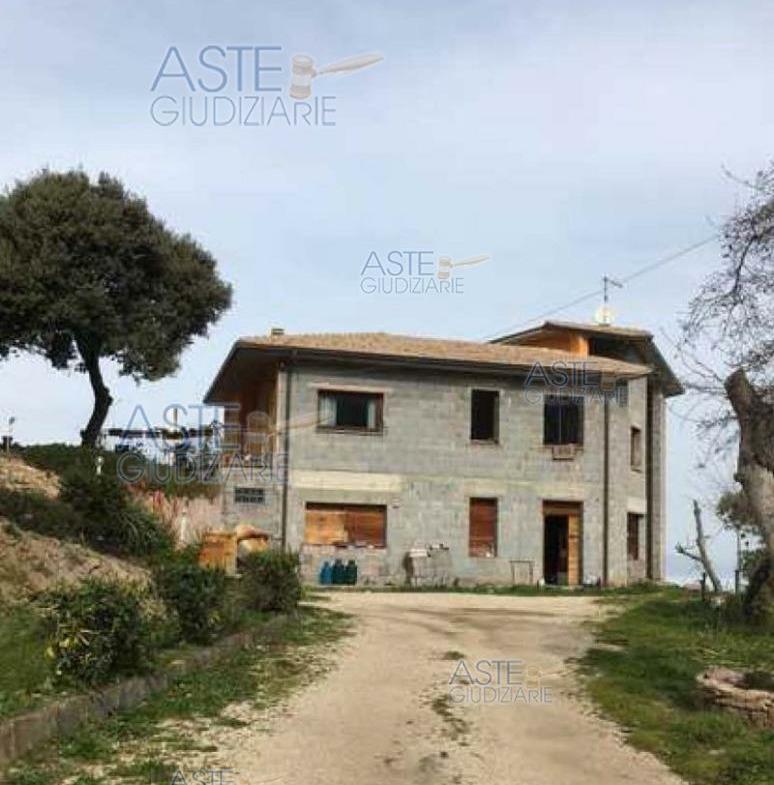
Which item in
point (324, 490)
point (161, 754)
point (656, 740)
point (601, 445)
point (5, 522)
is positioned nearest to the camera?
point (161, 754)

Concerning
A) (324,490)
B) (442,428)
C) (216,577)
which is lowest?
(216,577)

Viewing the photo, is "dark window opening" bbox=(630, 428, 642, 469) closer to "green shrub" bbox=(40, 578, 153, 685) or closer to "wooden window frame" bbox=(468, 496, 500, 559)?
"wooden window frame" bbox=(468, 496, 500, 559)

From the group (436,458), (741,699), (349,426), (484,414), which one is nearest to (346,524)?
(349,426)

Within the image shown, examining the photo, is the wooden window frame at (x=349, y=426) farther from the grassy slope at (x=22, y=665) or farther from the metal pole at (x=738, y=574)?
the grassy slope at (x=22, y=665)

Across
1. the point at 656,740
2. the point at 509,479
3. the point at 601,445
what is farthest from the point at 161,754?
the point at 601,445

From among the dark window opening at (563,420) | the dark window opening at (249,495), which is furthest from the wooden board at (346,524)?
the dark window opening at (563,420)

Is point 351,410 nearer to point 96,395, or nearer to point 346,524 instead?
point 346,524

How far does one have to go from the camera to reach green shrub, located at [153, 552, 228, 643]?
38.0ft

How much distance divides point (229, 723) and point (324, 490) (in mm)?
19113

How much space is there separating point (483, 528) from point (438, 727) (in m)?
20.5

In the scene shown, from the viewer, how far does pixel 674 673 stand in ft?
38.8

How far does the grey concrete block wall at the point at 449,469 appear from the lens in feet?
92.6

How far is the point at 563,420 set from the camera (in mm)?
31172

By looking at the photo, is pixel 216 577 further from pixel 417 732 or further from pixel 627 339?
pixel 627 339
